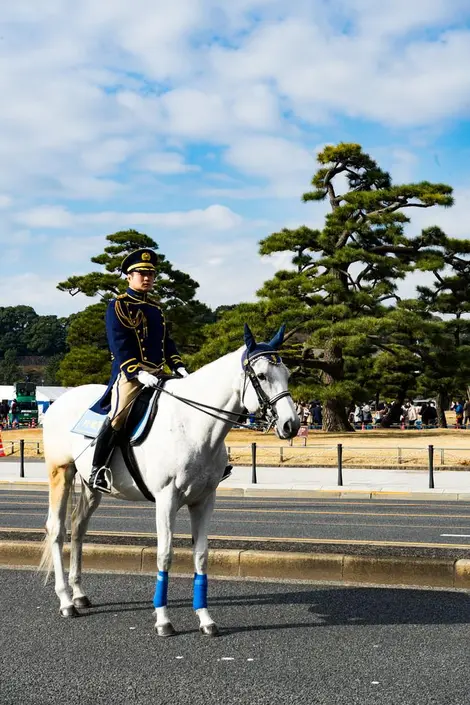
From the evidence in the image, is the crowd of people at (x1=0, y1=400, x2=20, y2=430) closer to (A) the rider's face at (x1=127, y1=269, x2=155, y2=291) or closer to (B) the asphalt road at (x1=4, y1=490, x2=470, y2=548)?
(B) the asphalt road at (x1=4, y1=490, x2=470, y2=548)

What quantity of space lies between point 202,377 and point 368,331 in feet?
99.9

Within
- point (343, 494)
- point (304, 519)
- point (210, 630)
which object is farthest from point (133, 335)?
point (343, 494)

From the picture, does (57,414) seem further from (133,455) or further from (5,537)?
(5,537)

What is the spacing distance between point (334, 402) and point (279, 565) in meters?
32.5

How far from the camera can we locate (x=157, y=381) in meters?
6.93

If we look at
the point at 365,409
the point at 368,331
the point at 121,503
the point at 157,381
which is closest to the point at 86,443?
the point at 157,381

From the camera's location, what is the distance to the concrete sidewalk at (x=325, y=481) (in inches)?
790

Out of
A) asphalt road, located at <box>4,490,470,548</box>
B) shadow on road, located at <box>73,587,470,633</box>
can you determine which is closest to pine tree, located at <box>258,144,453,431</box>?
asphalt road, located at <box>4,490,470,548</box>

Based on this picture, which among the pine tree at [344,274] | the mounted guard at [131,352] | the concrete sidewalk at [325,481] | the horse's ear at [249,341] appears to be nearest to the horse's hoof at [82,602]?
the mounted guard at [131,352]

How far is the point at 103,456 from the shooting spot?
277 inches

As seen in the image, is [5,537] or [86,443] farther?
[5,537]

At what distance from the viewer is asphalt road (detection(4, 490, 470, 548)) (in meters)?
12.2

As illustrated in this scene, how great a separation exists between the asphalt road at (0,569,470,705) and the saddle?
1.15 meters

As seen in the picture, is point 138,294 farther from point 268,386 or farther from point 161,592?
point 161,592
